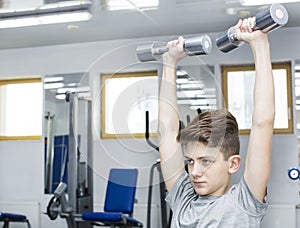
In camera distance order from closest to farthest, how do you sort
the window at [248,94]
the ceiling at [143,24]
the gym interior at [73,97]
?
the ceiling at [143,24], the gym interior at [73,97], the window at [248,94]

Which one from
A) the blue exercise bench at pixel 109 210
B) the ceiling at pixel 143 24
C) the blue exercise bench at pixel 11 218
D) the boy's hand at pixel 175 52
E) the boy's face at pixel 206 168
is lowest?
the blue exercise bench at pixel 11 218

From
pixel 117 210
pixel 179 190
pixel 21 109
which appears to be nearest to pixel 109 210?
pixel 117 210

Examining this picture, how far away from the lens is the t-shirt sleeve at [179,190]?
1099mm

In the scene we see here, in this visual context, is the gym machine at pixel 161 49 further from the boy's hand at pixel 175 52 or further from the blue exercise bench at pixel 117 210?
the blue exercise bench at pixel 117 210

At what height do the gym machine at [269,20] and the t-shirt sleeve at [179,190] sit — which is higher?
the gym machine at [269,20]

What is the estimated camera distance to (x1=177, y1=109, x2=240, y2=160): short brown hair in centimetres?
99

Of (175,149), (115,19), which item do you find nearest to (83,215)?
(115,19)

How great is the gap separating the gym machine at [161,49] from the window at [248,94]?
11.7ft

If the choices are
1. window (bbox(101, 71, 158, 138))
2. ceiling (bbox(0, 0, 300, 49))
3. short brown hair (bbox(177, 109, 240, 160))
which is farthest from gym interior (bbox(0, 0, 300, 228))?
short brown hair (bbox(177, 109, 240, 160))

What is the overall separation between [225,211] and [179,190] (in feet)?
0.55

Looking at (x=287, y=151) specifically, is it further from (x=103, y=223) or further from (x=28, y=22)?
(x=28, y=22)

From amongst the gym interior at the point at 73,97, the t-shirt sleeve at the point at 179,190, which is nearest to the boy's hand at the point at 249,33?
the t-shirt sleeve at the point at 179,190

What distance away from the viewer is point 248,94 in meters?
4.64

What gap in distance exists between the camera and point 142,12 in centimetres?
416
